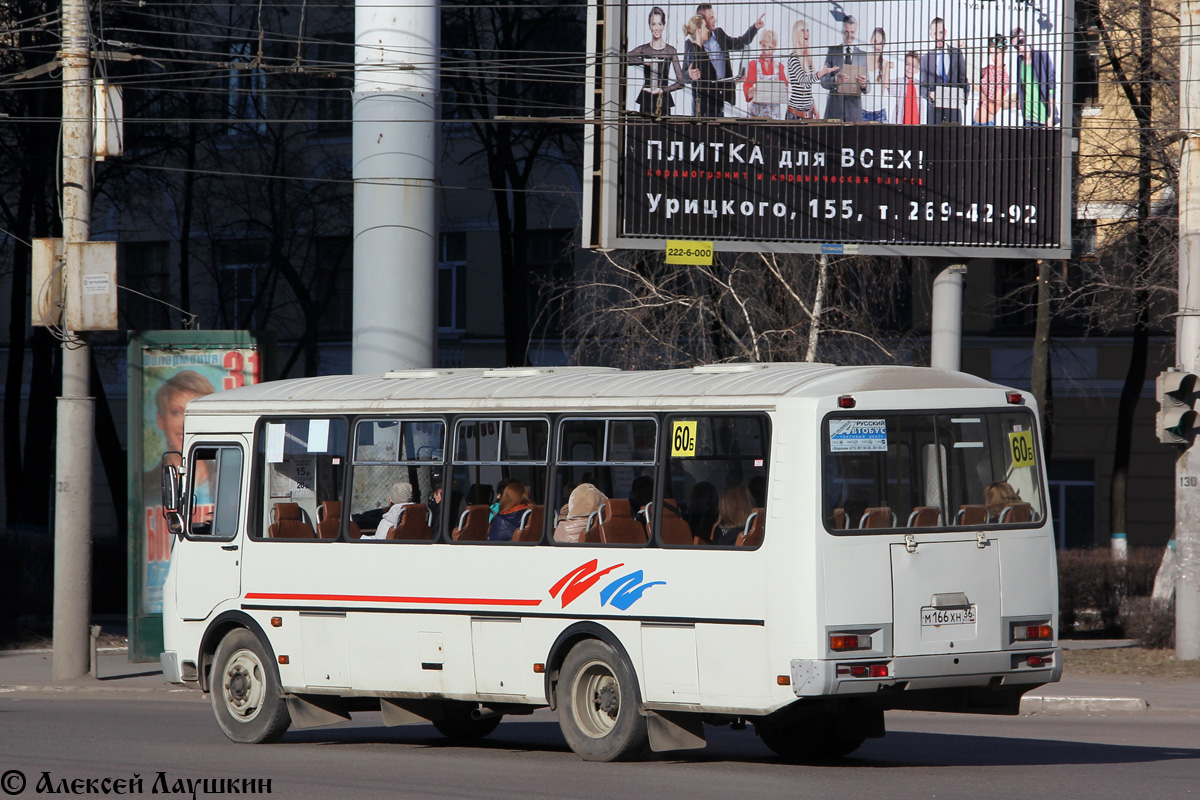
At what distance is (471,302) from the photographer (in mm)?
32125

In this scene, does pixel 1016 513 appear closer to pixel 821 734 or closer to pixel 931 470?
pixel 931 470

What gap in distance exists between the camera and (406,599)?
1127 centimetres

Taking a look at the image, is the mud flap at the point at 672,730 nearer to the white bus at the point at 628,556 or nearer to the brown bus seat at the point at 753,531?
the white bus at the point at 628,556

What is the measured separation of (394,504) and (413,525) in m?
0.24

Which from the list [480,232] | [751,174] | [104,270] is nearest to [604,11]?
[751,174]

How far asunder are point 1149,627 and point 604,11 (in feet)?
30.3

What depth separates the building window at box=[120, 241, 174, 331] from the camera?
109 ft

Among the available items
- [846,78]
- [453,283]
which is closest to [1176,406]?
[846,78]

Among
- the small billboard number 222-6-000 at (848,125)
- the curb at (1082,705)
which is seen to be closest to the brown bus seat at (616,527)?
the curb at (1082,705)

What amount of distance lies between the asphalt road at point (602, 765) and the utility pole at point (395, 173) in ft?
19.7

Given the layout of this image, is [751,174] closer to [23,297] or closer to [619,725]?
[619,725]

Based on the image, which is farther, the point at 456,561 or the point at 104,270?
the point at 104,270

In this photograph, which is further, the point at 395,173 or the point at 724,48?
the point at 395,173

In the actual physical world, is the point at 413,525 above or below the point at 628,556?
above
